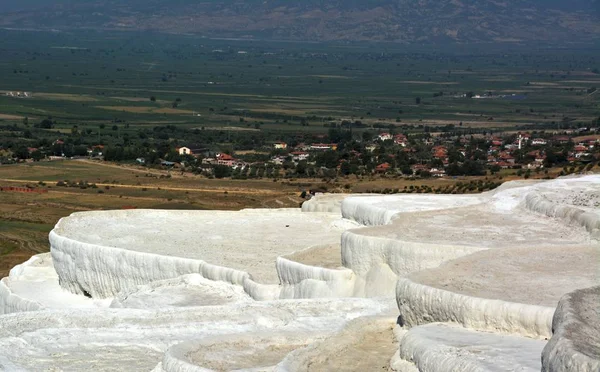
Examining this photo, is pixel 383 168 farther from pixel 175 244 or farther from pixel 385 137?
pixel 175 244

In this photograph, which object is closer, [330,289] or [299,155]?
[330,289]

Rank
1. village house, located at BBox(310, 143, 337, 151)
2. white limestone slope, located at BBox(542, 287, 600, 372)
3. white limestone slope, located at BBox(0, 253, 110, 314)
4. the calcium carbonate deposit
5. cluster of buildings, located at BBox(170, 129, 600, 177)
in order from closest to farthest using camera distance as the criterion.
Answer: white limestone slope, located at BBox(542, 287, 600, 372), the calcium carbonate deposit, white limestone slope, located at BBox(0, 253, 110, 314), cluster of buildings, located at BBox(170, 129, 600, 177), village house, located at BBox(310, 143, 337, 151)

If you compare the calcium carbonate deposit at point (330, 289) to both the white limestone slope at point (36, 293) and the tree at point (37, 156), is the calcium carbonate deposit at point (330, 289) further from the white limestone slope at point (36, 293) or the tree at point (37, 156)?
the tree at point (37, 156)

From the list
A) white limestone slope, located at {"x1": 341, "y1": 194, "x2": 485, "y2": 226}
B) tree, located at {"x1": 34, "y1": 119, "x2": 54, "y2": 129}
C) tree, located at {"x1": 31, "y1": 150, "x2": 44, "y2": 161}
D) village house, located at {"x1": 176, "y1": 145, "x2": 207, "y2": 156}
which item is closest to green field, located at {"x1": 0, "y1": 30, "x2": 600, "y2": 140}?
tree, located at {"x1": 34, "y1": 119, "x2": 54, "y2": 129}

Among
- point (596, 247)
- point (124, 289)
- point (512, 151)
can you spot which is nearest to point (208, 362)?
point (596, 247)

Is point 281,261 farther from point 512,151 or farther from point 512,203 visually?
point 512,151

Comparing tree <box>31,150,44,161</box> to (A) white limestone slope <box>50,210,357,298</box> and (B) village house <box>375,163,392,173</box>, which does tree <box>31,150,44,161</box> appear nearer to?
(B) village house <box>375,163,392,173</box>

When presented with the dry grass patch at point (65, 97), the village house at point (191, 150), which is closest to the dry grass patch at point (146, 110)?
the dry grass patch at point (65, 97)

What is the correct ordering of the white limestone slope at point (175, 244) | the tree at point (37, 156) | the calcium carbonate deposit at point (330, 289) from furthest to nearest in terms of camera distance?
the tree at point (37, 156) < the white limestone slope at point (175, 244) < the calcium carbonate deposit at point (330, 289)

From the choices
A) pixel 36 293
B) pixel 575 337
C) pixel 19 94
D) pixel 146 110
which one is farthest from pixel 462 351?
pixel 19 94
